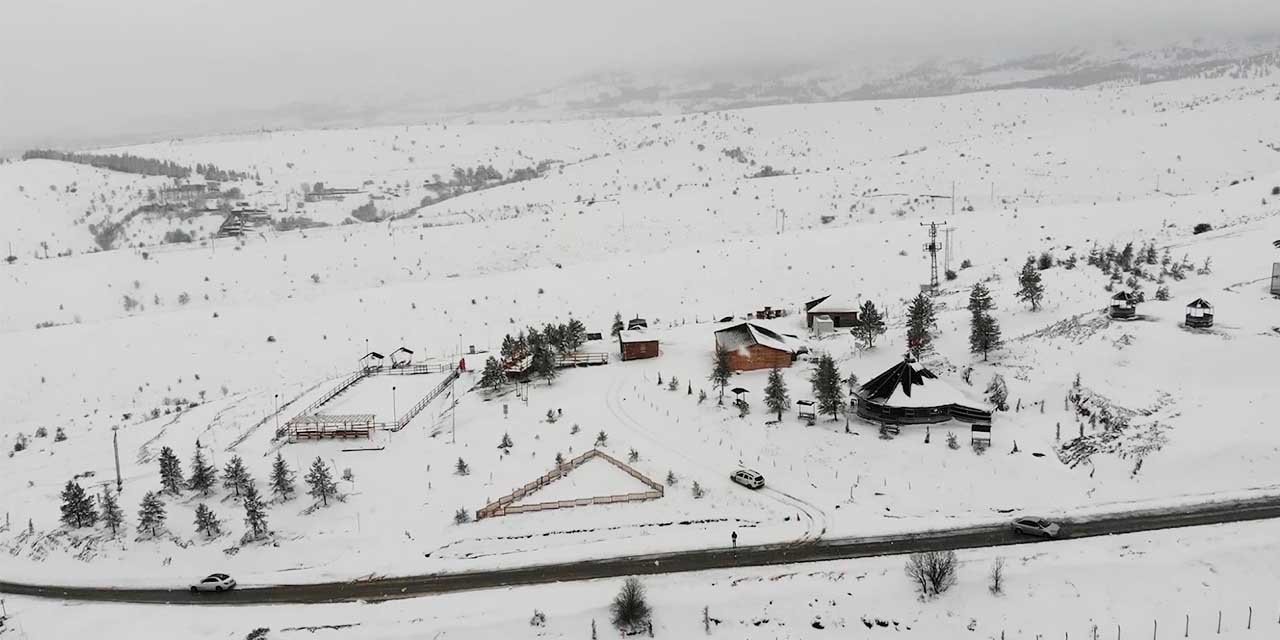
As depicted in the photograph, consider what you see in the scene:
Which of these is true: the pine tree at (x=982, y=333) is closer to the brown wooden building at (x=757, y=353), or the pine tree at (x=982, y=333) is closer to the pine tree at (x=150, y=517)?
the brown wooden building at (x=757, y=353)

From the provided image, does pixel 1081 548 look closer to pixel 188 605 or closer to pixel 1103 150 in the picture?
pixel 188 605

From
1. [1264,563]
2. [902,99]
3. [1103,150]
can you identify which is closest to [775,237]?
[1103,150]

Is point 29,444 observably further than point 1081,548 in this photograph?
Yes

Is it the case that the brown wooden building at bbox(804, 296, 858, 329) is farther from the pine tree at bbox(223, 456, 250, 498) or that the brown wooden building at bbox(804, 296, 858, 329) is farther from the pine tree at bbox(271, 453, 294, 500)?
the pine tree at bbox(223, 456, 250, 498)

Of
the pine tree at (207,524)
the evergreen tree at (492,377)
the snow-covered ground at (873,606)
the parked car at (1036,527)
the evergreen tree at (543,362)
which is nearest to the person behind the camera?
the snow-covered ground at (873,606)

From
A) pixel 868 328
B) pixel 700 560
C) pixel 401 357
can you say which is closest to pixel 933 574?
pixel 700 560

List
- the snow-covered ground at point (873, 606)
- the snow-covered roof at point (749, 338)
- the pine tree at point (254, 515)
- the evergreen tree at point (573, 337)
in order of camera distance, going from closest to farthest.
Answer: the snow-covered ground at point (873, 606)
the pine tree at point (254, 515)
the snow-covered roof at point (749, 338)
the evergreen tree at point (573, 337)

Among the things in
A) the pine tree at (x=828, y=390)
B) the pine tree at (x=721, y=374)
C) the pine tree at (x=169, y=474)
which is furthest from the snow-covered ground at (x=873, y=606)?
the pine tree at (x=721, y=374)
